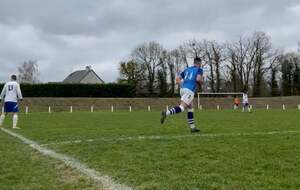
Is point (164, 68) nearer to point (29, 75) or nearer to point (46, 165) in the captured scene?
point (29, 75)

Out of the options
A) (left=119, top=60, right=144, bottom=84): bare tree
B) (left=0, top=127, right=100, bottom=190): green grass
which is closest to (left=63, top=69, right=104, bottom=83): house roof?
(left=119, top=60, right=144, bottom=84): bare tree

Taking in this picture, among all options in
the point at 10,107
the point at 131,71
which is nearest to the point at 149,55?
the point at 131,71

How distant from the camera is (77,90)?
2744 inches

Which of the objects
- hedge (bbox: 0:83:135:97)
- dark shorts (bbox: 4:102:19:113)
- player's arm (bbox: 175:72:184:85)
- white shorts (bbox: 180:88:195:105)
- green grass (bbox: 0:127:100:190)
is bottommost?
green grass (bbox: 0:127:100:190)

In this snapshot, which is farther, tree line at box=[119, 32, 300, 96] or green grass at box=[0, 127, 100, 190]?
tree line at box=[119, 32, 300, 96]

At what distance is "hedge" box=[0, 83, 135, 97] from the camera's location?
67044 mm

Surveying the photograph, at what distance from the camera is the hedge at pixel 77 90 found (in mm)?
67044

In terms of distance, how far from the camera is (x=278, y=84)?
9256 cm

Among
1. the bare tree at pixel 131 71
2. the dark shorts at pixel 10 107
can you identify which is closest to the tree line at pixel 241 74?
the bare tree at pixel 131 71

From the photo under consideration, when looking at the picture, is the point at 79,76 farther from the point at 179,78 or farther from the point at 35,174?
the point at 35,174

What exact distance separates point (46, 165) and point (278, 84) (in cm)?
8779

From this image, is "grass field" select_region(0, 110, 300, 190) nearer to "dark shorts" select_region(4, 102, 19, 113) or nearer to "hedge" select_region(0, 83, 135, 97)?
"dark shorts" select_region(4, 102, 19, 113)

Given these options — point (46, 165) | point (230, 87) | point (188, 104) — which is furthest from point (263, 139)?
point (230, 87)

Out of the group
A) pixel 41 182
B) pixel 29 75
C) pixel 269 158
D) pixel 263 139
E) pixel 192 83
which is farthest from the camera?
pixel 29 75
